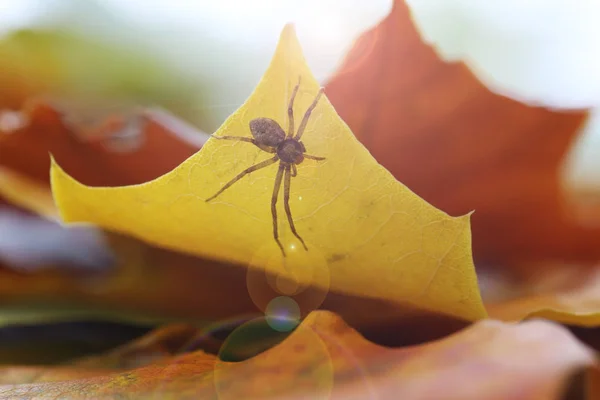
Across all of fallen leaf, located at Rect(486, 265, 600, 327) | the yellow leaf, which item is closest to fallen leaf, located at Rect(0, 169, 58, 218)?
the yellow leaf

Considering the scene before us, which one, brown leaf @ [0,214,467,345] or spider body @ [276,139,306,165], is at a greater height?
spider body @ [276,139,306,165]

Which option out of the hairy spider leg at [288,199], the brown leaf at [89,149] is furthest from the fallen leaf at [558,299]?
the brown leaf at [89,149]

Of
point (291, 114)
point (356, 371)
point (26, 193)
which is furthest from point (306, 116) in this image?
point (26, 193)

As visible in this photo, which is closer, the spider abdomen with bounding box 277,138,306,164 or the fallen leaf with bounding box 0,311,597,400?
the fallen leaf with bounding box 0,311,597,400

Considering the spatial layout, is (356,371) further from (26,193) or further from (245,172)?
(26,193)

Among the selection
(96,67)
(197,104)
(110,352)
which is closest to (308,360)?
(110,352)

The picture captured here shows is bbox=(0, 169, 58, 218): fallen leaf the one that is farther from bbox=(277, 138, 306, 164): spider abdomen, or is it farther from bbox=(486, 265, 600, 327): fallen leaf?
bbox=(486, 265, 600, 327): fallen leaf

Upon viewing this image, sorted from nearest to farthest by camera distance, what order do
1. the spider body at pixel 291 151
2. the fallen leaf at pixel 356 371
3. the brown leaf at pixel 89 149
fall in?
the fallen leaf at pixel 356 371 → the spider body at pixel 291 151 → the brown leaf at pixel 89 149

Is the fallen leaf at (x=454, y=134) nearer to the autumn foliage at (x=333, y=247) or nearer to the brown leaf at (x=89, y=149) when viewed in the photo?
the autumn foliage at (x=333, y=247)
